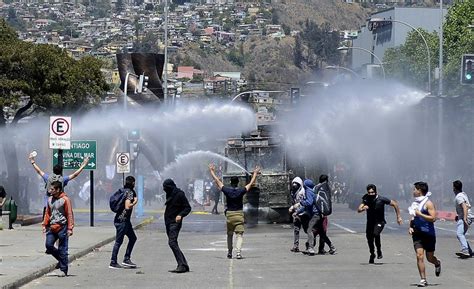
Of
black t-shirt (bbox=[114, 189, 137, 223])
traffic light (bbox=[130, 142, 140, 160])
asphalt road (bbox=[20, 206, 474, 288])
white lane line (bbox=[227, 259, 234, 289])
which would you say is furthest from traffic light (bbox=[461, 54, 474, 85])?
traffic light (bbox=[130, 142, 140, 160])

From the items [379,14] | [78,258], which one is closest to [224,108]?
[78,258]

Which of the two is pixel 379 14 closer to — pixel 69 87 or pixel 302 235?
pixel 69 87

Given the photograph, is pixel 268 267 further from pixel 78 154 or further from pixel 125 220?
pixel 78 154

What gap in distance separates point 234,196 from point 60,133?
299 inches

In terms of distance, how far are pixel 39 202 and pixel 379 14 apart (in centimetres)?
8490

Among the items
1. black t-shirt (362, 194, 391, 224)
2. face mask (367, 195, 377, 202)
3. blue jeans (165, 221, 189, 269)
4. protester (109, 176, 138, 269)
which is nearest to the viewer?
blue jeans (165, 221, 189, 269)

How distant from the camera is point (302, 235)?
3478 centimetres

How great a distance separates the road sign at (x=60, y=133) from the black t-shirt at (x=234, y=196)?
7.18 meters

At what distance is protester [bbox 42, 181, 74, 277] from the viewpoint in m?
21.6

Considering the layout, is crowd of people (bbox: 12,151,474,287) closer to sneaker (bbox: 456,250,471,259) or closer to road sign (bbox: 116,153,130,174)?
sneaker (bbox: 456,250,471,259)

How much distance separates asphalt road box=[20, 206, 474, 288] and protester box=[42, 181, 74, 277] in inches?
25.0

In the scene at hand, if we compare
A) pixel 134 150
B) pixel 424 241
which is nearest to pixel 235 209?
pixel 424 241

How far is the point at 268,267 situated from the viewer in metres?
23.9

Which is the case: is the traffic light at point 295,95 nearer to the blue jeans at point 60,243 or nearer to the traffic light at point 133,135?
the traffic light at point 133,135
